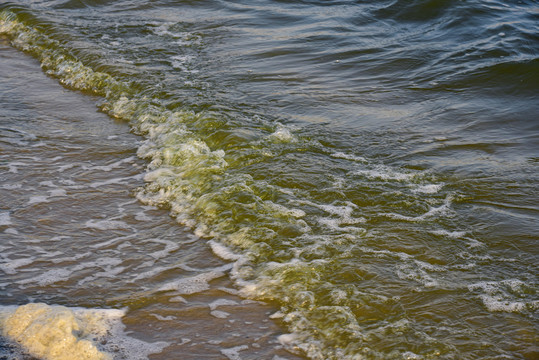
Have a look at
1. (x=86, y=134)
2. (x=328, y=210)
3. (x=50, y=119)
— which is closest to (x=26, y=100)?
(x=50, y=119)

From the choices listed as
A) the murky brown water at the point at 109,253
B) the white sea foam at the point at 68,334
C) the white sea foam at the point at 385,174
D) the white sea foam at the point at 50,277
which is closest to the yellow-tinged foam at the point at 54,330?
the white sea foam at the point at 68,334

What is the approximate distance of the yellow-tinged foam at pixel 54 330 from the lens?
332cm

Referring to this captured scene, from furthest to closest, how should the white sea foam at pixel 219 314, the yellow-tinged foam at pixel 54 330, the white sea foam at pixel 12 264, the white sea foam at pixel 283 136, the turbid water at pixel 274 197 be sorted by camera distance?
the white sea foam at pixel 283 136
the white sea foam at pixel 12 264
the white sea foam at pixel 219 314
the turbid water at pixel 274 197
the yellow-tinged foam at pixel 54 330

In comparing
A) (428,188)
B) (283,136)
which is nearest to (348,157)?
(283,136)

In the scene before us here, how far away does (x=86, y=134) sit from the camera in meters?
6.71

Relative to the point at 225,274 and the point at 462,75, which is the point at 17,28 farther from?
the point at 225,274

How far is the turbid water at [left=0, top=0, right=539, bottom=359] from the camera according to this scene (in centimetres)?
357

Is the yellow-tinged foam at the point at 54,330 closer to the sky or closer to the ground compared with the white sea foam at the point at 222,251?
closer to the ground

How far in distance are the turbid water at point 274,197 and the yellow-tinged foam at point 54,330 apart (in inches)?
0.5

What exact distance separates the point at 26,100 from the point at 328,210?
4753mm

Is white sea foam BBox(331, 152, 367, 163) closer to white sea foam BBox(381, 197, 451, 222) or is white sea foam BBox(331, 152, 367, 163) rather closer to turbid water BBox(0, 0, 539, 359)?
turbid water BBox(0, 0, 539, 359)

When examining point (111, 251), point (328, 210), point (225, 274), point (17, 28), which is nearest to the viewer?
point (225, 274)

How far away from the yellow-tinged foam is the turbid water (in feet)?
0.04

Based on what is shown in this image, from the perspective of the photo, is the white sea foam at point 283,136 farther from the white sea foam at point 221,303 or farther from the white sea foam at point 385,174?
the white sea foam at point 221,303
